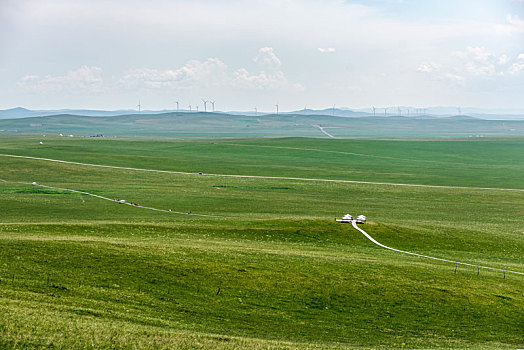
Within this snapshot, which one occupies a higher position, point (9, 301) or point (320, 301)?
point (9, 301)

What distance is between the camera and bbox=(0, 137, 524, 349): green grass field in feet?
80.0

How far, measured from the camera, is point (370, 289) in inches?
1299

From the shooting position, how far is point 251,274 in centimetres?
3378

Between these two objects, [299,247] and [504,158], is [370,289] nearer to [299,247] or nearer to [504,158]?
[299,247]

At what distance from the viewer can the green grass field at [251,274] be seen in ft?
80.0

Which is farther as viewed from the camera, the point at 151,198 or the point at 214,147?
the point at 214,147

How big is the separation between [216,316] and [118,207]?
47314mm

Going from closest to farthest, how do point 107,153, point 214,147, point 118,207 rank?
point 118,207 < point 107,153 < point 214,147

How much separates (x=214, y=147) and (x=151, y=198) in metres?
102

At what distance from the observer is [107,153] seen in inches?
5856

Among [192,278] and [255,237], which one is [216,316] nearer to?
[192,278]

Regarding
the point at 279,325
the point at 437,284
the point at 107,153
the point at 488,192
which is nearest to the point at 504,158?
the point at 488,192

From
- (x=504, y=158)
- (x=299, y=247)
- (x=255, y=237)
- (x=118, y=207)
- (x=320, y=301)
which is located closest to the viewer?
(x=320, y=301)

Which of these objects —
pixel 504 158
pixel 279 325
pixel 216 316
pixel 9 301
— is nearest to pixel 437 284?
pixel 279 325
